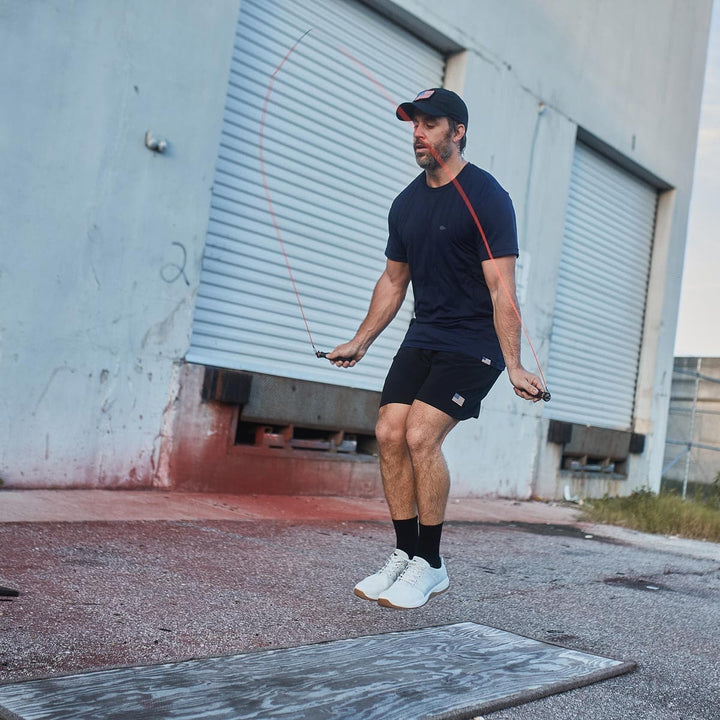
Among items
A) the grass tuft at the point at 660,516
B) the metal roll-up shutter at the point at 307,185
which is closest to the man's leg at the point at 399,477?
the metal roll-up shutter at the point at 307,185

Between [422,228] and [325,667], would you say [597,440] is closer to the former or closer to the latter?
[422,228]

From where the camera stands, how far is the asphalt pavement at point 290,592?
2.79m

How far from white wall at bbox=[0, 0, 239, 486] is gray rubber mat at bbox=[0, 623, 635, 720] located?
10.6 ft

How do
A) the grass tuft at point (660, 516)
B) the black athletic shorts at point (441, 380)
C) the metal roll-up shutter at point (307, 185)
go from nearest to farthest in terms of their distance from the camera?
the black athletic shorts at point (441, 380) < the metal roll-up shutter at point (307, 185) < the grass tuft at point (660, 516)

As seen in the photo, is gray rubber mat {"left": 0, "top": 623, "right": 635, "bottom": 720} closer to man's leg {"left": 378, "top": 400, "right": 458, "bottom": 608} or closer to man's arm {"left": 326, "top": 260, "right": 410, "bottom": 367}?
man's leg {"left": 378, "top": 400, "right": 458, "bottom": 608}

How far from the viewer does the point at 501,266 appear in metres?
3.52

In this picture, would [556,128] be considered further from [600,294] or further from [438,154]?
[438,154]

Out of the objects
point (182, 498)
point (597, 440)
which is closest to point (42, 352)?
point (182, 498)

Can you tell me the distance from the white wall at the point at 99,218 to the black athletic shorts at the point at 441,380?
276 centimetres

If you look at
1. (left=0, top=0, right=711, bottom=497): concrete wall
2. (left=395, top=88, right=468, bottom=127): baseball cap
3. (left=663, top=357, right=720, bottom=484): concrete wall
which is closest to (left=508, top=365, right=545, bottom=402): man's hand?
(left=395, top=88, right=468, bottom=127): baseball cap

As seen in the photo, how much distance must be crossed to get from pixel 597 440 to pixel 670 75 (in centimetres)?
507

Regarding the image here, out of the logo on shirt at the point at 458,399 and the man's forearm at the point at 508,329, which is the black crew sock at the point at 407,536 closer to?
the logo on shirt at the point at 458,399

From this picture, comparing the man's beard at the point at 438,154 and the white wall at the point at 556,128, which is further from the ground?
the white wall at the point at 556,128

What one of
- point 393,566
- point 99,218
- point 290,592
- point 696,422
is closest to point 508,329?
point 393,566
